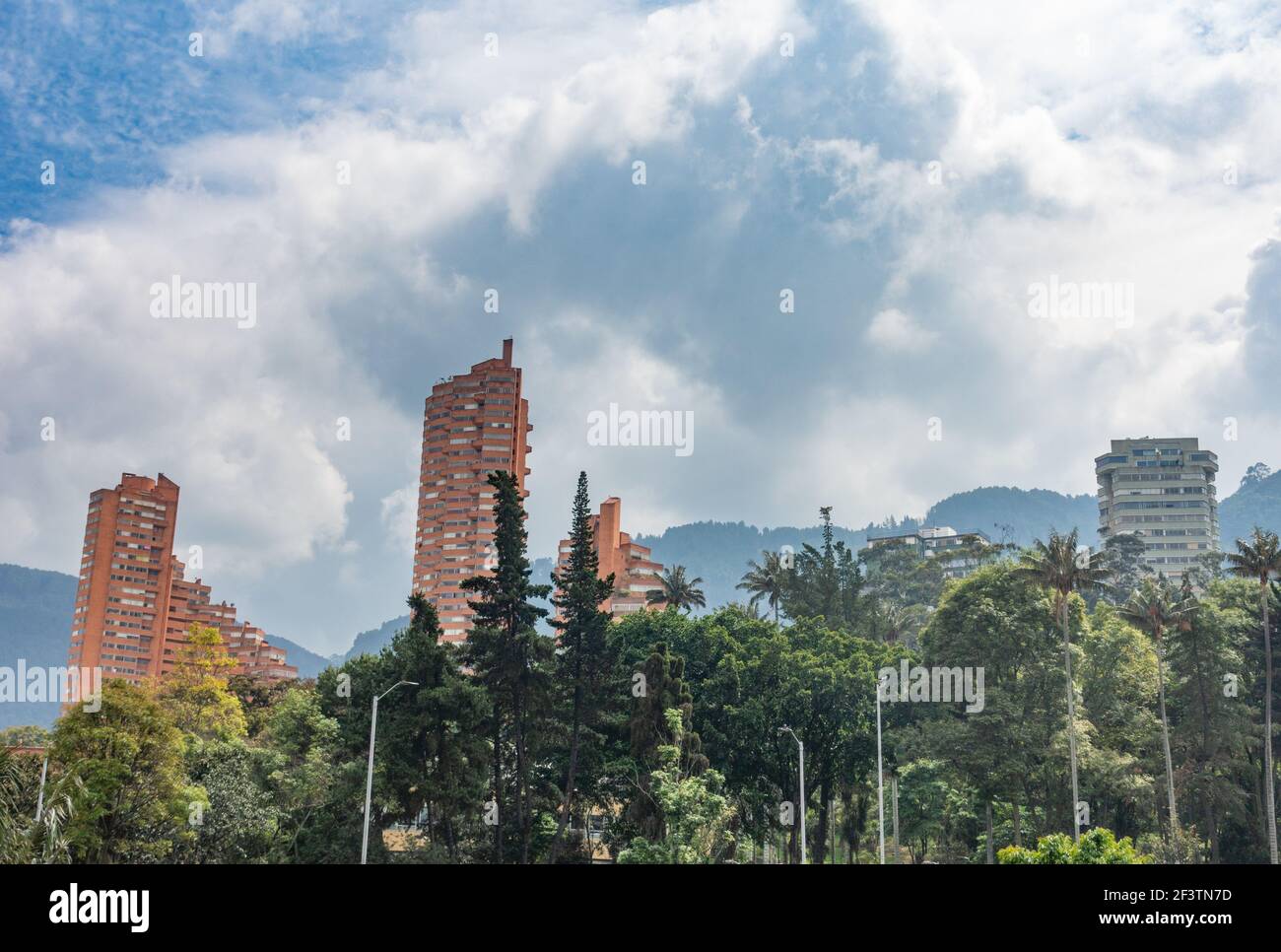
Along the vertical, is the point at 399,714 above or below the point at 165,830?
above

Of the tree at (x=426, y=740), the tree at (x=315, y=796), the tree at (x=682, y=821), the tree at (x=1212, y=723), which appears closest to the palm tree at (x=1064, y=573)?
the tree at (x=1212, y=723)

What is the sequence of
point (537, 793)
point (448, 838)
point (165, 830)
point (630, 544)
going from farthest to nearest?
point (630, 544) → point (537, 793) → point (448, 838) → point (165, 830)

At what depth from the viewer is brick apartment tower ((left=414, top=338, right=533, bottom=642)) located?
188 metres

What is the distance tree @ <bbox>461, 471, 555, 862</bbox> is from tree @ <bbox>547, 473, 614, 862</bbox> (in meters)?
1.64

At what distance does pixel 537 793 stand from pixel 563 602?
10463 millimetres

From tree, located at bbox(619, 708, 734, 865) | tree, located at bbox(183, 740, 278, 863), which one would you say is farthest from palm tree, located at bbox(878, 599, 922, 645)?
tree, located at bbox(183, 740, 278, 863)

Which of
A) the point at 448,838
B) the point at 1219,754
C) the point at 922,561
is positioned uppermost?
the point at 922,561

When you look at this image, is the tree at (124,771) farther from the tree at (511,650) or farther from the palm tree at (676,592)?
the palm tree at (676,592)

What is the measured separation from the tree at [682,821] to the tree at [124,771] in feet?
65.2

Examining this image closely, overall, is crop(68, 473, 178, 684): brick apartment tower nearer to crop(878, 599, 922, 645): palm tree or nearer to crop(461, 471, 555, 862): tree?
crop(878, 599, 922, 645): palm tree

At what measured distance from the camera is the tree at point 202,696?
68.1m
